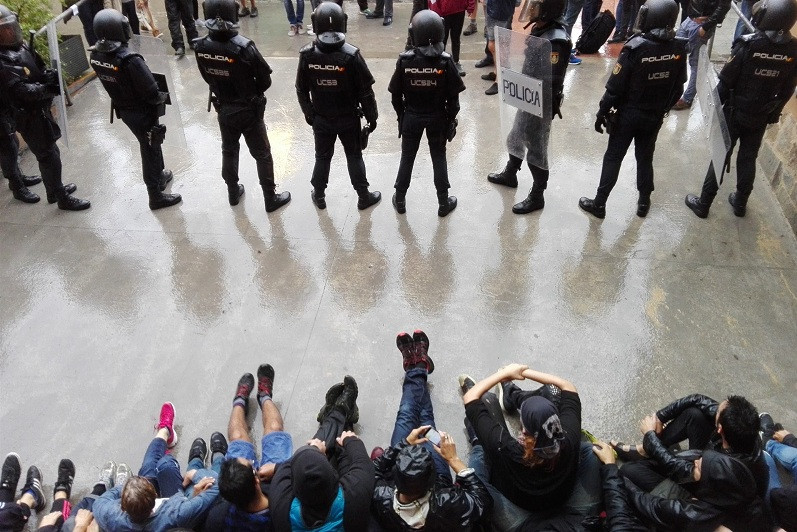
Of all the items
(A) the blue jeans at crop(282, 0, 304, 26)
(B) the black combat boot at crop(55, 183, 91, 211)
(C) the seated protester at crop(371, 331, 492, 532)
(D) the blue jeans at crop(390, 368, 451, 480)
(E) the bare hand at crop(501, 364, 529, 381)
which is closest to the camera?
(C) the seated protester at crop(371, 331, 492, 532)

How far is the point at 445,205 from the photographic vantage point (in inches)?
211

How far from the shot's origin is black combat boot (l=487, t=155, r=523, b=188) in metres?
5.58

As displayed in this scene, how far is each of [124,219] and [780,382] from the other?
17.8 feet

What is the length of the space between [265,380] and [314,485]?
143cm

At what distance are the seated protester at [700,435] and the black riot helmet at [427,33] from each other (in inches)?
118

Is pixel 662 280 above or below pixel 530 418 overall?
below

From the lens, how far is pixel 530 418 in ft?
8.51

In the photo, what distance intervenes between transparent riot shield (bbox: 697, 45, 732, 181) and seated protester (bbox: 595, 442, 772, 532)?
2839mm

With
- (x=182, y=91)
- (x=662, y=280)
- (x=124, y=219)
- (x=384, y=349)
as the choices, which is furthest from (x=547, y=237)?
(x=182, y=91)

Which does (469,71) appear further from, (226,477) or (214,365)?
(226,477)

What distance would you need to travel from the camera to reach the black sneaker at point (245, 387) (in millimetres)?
3789

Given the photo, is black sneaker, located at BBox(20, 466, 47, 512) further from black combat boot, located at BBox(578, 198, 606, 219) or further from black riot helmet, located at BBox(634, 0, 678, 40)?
black riot helmet, located at BBox(634, 0, 678, 40)

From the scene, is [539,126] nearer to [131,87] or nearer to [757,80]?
[757,80]

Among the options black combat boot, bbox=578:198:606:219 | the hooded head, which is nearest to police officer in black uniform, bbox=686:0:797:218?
black combat boot, bbox=578:198:606:219
